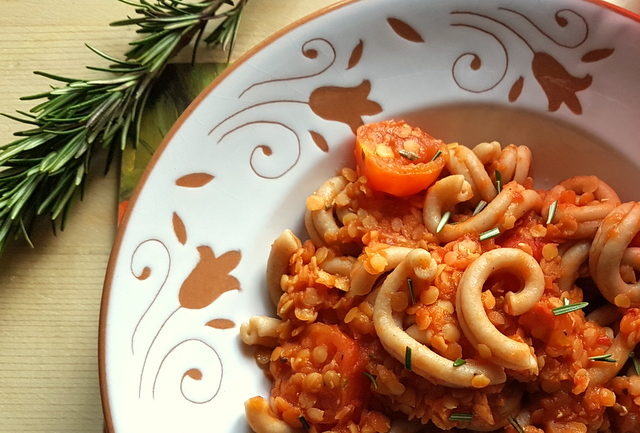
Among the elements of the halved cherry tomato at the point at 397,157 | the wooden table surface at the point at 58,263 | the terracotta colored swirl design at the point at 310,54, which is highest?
the terracotta colored swirl design at the point at 310,54

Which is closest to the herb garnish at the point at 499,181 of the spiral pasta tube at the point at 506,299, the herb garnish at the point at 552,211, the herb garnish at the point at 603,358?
the herb garnish at the point at 552,211

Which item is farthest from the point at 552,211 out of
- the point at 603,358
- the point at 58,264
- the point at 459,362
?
the point at 58,264

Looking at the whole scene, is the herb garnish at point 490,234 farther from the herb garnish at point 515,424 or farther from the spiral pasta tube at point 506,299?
the herb garnish at point 515,424

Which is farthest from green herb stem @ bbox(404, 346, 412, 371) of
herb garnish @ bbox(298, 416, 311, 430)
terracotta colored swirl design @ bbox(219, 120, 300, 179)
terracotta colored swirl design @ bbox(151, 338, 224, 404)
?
terracotta colored swirl design @ bbox(219, 120, 300, 179)

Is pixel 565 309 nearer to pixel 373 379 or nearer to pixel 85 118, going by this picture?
pixel 373 379

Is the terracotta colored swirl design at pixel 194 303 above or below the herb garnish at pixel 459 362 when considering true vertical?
below

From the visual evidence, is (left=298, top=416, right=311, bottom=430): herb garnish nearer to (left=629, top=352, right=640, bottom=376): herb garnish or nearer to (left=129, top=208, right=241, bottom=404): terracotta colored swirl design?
(left=129, top=208, right=241, bottom=404): terracotta colored swirl design

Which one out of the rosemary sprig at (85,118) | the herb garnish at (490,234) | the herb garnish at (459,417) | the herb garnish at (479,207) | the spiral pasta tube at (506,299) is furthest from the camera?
the rosemary sprig at (85,118)
